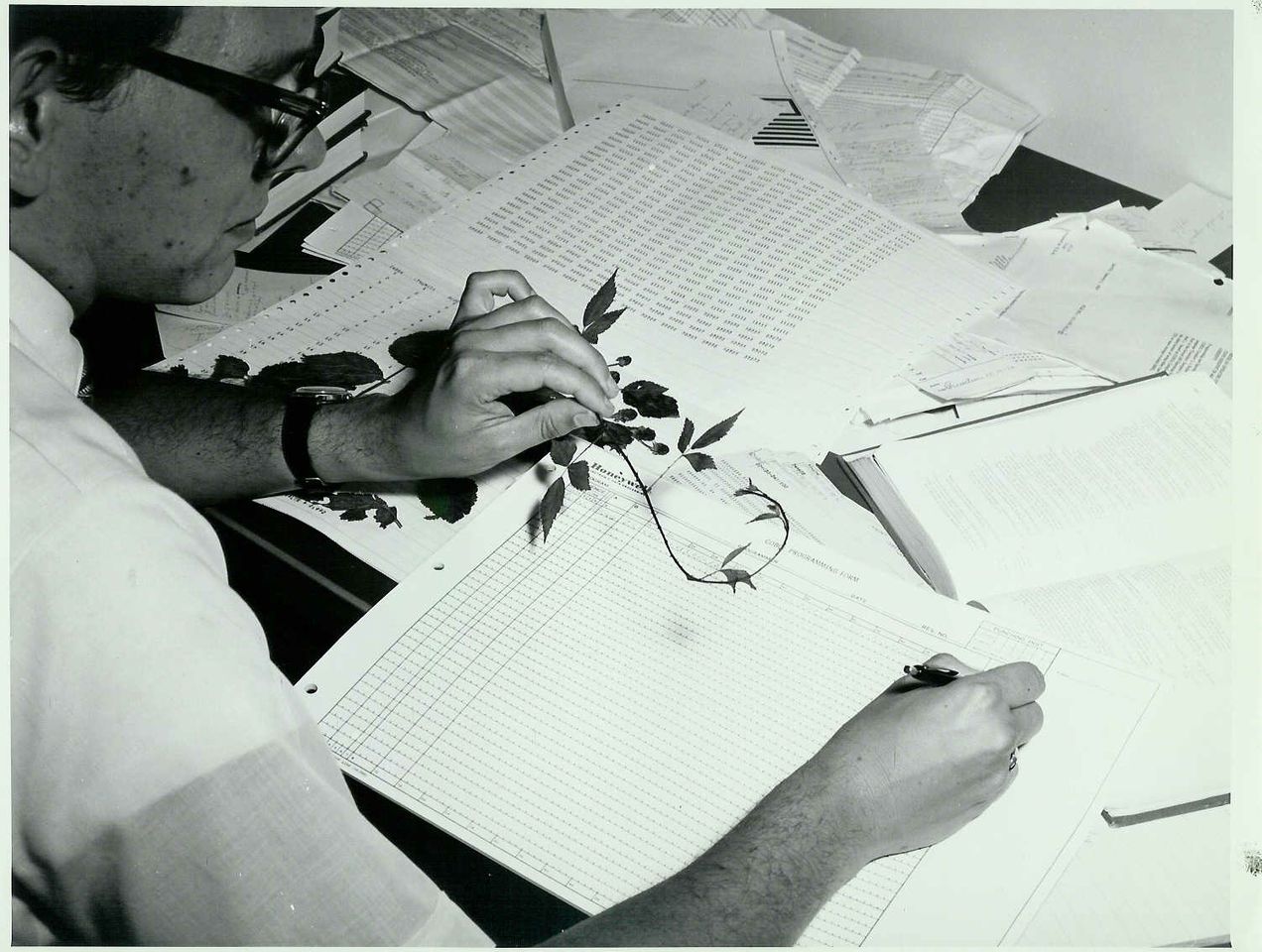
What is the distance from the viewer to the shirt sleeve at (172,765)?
631 millimetres

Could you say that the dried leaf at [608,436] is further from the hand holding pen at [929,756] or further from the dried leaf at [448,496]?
the hand holding pen at [929,756]

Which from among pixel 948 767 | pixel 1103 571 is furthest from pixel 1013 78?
pixel 948 767

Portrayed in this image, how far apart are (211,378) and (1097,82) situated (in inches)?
45.9

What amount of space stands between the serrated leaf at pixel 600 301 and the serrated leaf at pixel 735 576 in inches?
13.5

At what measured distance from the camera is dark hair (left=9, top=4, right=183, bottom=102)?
823 millimetres

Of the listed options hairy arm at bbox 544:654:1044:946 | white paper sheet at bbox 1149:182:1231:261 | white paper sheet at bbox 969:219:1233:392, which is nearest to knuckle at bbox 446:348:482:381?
hairy arm at bbox 544:654:1044:946

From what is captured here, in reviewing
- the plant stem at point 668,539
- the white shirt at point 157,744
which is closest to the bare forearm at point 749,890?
the white shirt at point 157,744

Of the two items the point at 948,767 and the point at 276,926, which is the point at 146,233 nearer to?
the point at 276,926

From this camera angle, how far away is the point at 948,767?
0.76m

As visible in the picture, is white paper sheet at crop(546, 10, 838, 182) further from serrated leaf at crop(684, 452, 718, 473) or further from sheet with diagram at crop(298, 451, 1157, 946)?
sheet with diagram at crop(298, 451, 1157, 946)

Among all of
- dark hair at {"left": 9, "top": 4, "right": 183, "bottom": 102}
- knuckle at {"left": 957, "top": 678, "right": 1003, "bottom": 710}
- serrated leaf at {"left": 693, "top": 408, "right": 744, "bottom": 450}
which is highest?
dark hair at {"left": 9, "top": 4, "right": 183, "bottom": 102}

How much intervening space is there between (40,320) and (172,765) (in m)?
0.46

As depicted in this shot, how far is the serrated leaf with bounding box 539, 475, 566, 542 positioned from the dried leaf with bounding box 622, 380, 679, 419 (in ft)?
0.42

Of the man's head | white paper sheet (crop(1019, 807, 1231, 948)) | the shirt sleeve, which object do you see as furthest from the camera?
the man's head
